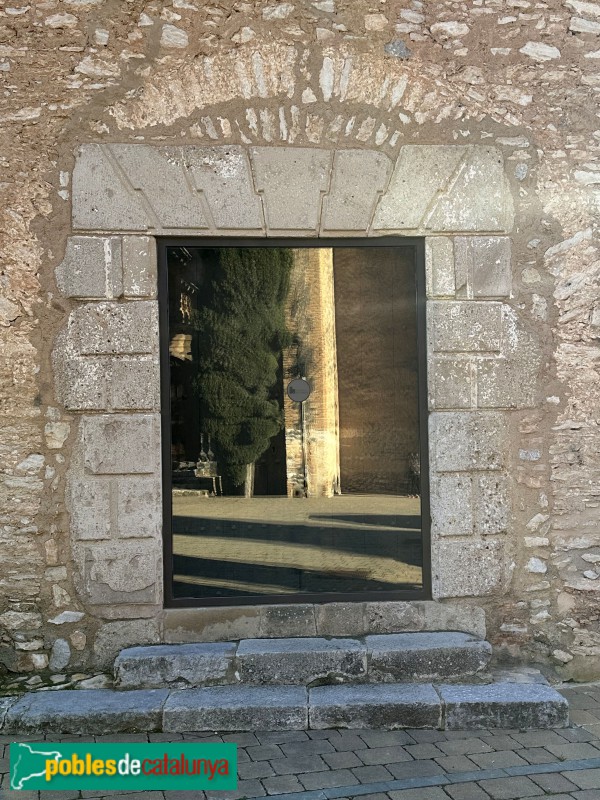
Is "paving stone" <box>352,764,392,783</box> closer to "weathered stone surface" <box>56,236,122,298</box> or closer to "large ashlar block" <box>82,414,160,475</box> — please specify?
"large ashlar block" <box>82,414,160,475</box>

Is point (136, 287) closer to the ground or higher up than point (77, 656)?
higher up

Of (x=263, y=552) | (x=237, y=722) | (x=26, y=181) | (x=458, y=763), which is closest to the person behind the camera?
(x=458, y=763)

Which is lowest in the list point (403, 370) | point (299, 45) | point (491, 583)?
point (491, 583)

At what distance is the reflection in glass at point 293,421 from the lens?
161 inches

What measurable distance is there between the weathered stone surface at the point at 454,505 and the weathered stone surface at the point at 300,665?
82cm

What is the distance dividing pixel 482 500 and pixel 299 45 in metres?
2.65

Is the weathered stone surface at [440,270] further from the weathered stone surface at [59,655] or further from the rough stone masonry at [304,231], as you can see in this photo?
the weathered stone surface at [59,655]

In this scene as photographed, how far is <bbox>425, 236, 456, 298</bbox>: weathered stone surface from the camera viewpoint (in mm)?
4066

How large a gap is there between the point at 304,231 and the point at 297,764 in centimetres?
264

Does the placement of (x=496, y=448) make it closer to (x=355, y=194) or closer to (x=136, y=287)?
(x=355, y=194)

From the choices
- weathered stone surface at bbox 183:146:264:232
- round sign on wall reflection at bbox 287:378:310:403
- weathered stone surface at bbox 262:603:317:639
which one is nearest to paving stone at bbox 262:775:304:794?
weathered stone surface at bbox 262:603:317:639

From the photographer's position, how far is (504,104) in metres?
4.07

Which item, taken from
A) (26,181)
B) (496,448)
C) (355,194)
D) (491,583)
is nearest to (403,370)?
(496,448)

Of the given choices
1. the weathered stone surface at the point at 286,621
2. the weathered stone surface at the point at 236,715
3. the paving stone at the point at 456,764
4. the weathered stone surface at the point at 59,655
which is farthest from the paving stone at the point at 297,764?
the weathered stone surface at the point at 59,655
